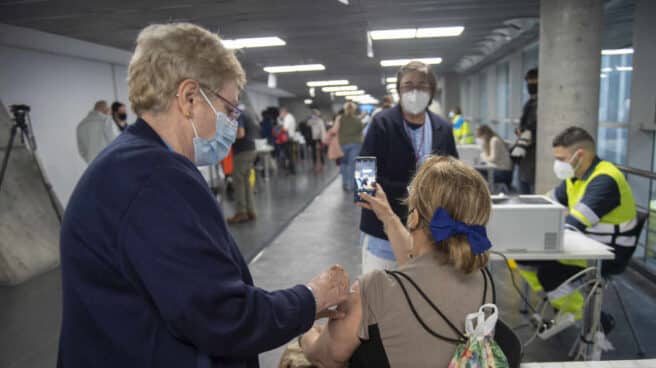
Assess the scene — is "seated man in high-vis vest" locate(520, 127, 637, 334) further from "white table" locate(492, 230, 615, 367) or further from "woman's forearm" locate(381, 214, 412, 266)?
"woman's forearm" locate(381, 214, 412, 266)

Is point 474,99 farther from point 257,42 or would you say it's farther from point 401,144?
point 401,144

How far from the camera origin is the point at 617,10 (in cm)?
562

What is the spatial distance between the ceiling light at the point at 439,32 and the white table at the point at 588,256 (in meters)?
4.98

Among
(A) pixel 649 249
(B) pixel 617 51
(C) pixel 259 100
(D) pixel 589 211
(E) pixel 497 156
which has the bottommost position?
(A) pixel 649 249

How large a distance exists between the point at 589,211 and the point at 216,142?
2.33m

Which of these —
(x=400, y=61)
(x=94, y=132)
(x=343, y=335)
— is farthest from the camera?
(x=400, y=61)

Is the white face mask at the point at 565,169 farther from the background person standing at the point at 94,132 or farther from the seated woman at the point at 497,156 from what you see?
the background person standing at the point at 94,132

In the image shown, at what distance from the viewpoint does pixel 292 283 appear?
13.4ft

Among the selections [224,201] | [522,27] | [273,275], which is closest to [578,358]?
[273,275]

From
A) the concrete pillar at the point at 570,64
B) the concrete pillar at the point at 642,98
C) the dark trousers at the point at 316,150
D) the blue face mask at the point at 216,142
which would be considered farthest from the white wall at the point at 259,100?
the blue face mask at the point at 216,142

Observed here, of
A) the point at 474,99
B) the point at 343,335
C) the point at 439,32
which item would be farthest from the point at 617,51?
the point at 474,99

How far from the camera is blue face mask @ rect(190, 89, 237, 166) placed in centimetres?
111

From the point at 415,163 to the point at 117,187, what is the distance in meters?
1.77

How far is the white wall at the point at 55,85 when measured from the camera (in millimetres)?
6109
